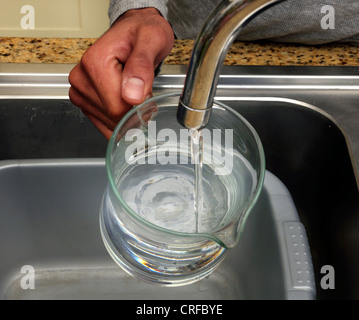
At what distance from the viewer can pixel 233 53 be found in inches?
29.1

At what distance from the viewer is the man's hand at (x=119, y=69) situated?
48 cm

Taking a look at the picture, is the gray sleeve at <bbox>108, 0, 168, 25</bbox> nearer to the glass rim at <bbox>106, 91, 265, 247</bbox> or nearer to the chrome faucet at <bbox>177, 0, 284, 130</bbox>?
the glass rim at <bbox>106, 91, 265, 247</bbox>

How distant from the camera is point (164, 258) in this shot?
455 millimetres

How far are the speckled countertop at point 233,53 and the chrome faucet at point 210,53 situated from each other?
406 millimetres

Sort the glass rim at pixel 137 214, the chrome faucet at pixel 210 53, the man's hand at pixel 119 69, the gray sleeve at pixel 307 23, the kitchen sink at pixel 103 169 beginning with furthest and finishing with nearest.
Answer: the gray sleeve at pixel 307 23 < the kitchen sink at pixel 103 169 < the man's hand at pixel 119 69 < the glass rim at pixel 137 214 < the chrome faucet at pixel 210 53

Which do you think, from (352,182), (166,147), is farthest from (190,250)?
(352,182)

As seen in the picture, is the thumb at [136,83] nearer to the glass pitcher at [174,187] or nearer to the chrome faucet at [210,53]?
the glass pitcher at [174,187]

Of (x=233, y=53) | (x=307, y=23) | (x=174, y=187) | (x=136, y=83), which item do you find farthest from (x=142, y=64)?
(x=307, y=23)

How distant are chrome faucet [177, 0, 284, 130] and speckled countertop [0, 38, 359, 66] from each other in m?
0.41

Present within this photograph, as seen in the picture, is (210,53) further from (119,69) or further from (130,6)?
(130,6)

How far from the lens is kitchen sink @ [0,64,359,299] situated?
25.5 inches

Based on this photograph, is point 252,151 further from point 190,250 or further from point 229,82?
point 229,82

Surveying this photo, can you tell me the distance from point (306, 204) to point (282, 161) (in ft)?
0.23

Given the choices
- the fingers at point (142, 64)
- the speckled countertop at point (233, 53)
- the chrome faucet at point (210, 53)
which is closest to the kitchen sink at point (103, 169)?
the speckled countertop at point (233, 53)
